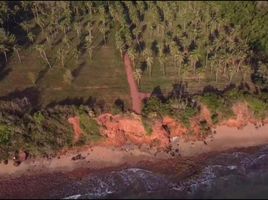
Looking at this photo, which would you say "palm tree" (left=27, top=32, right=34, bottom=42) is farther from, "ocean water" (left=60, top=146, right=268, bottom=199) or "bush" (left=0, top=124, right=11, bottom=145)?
"ocean water" (left=60, top=146, right=268, bottom=199)

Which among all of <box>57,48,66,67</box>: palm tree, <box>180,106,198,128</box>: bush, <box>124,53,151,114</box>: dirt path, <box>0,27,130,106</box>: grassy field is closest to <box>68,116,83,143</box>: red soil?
<box>0,27,130,106</box>: grassy field

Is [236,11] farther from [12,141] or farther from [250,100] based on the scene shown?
[12,141]

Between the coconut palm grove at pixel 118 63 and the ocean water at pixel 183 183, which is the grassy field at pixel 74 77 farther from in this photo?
the ocean water at pixel 183 183

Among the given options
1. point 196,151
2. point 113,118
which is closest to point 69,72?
point 113,118

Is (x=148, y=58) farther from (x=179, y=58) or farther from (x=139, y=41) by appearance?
(x=139, y=41)

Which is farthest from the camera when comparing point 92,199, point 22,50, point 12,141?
point 22,50

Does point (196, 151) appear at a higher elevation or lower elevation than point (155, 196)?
higher
